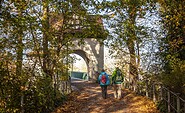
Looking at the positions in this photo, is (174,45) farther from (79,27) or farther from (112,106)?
(79,27)

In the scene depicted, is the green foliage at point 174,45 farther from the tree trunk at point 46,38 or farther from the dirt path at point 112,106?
the tree trunk at point 46,38

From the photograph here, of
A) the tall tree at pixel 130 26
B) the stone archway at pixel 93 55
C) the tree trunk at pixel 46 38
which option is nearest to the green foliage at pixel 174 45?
the tall tree at pixel 130 26

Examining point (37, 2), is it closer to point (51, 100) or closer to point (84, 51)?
point (51, 100)

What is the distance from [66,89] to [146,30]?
6.26 meters

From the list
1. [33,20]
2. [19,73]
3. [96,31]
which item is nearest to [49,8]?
[96,31]

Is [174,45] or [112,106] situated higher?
[174,45]

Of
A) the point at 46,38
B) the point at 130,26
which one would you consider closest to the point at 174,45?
the point at 130,26

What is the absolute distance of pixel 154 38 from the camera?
15.0 m

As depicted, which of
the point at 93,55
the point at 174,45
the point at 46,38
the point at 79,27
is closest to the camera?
the point at 46,38

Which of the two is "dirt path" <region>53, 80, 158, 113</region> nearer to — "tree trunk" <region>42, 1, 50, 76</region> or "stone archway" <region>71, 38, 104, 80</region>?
"tree trunk" <region>42, 1, 50, 76</region>

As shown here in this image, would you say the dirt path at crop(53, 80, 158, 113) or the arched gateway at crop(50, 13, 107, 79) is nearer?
the dirt path at crop(53, 80, 158, 113)

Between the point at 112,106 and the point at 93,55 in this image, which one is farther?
the point at 93,55

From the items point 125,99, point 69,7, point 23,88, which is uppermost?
point 69,7

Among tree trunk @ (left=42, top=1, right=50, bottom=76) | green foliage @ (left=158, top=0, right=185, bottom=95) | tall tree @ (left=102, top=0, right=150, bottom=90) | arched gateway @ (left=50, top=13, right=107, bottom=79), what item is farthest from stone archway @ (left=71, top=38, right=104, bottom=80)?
tree trunk @ (left=42, top=1, right=50, bottom=76)
